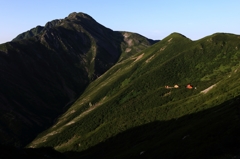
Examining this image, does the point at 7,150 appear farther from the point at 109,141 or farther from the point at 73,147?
the point at 73,147

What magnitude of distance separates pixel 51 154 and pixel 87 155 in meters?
70.3

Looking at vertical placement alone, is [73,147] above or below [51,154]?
below

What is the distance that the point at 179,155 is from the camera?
6109cm

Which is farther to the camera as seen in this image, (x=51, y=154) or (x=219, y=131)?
(x=51, y=154)

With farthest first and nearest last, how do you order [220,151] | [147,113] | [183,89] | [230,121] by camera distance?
[183,89] → [147,113] → [230,121] → [220,151]

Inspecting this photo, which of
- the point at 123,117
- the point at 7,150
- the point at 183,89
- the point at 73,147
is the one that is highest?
the point at 7,150

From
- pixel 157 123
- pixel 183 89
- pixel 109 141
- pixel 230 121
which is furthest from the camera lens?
pixel 183 89

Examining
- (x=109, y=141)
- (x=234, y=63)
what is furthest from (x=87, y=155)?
(x=234, y=63)

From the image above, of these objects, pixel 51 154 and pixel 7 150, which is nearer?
pixel 7 150

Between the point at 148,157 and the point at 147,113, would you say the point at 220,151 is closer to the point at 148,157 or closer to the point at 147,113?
the point at 148,157

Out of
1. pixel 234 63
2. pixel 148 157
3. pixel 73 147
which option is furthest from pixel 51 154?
pixel 234 63

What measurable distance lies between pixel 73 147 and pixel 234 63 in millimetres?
139675

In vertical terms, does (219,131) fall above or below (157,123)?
above

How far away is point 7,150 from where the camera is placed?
64.4 metres
